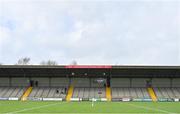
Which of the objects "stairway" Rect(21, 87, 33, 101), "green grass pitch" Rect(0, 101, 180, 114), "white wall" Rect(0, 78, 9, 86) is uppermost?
"white wall" Rect(0, 78, 9, 86)

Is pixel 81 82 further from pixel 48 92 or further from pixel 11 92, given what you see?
pixel 11 92

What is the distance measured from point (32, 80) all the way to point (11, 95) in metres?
6.01

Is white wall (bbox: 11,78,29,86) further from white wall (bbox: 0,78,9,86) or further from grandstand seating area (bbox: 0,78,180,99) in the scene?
white wall (bbox: 0,78,9,86)

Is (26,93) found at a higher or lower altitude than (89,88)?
lower

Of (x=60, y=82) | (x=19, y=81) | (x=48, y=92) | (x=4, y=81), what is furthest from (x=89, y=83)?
(x=4, y=81)

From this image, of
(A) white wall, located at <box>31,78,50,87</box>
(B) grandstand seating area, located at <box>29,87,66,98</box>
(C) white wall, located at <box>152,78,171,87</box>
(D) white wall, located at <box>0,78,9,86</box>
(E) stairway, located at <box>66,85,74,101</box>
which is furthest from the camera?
(D) white wall, located at <box>0,78,9,86</box>

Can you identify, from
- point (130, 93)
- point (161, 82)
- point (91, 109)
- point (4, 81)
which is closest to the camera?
point (91, 109)

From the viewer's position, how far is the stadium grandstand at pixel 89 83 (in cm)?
5379

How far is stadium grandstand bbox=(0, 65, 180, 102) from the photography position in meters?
53.8

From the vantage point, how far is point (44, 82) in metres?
60.3

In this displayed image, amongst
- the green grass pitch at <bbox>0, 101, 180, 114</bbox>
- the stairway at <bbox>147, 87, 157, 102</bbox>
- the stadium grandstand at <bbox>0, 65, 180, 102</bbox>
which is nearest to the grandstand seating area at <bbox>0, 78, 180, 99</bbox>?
the stadium grandstand at <bbox>0, 65, 180, 102</bbox>

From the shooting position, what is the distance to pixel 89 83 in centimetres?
6000

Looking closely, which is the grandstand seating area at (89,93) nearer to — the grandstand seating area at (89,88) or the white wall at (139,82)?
the grandstand seating area at (89,88)

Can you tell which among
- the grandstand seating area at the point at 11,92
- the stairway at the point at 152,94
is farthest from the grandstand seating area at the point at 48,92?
the stairway at the point at 152,94
